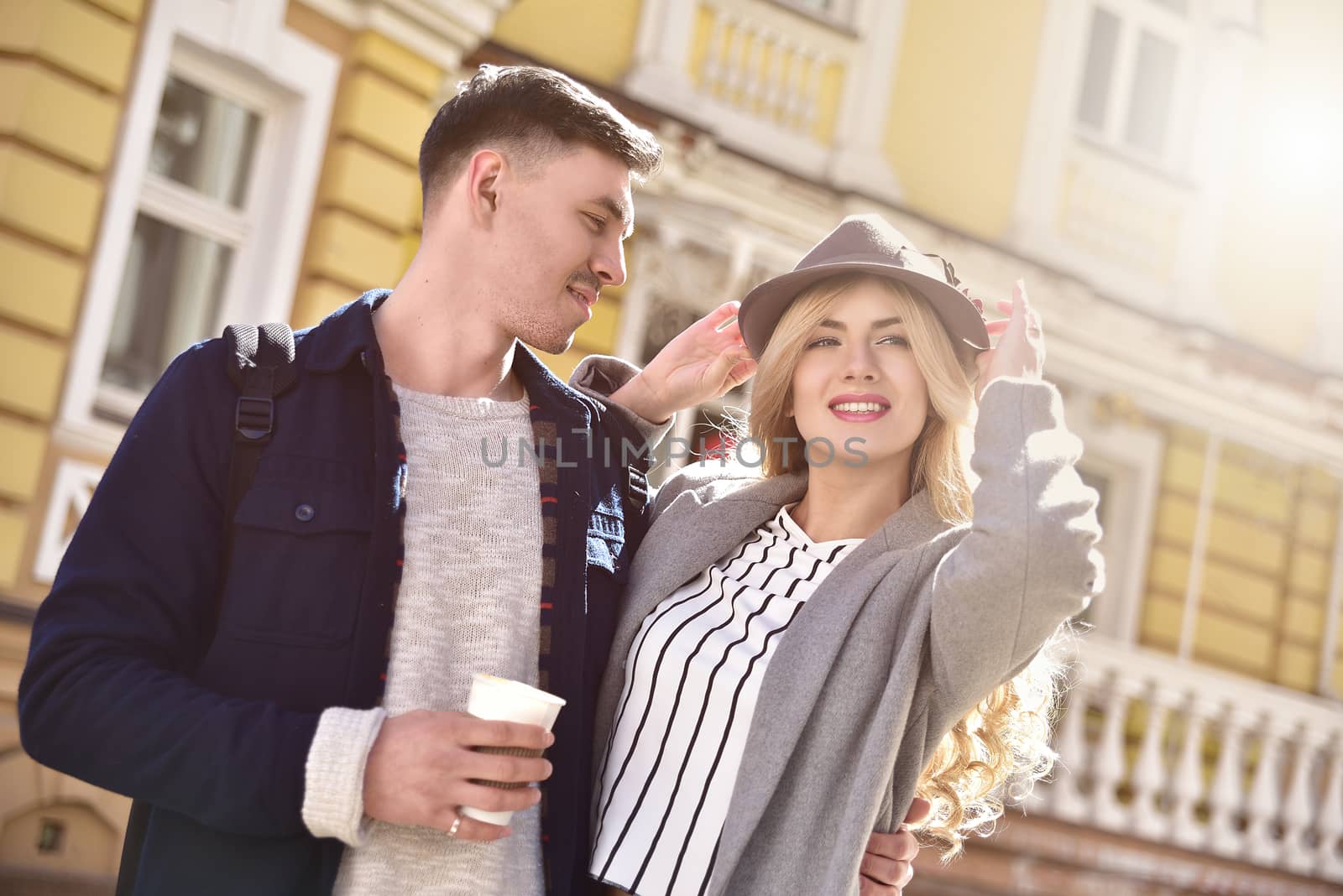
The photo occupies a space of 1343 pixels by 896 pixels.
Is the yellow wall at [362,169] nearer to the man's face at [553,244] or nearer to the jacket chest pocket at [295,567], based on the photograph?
the man's face at [553,244]

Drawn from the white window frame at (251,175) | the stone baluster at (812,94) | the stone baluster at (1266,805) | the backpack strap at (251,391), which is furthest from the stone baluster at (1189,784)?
the backpack strap at (251,391)

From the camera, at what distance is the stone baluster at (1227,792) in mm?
8438

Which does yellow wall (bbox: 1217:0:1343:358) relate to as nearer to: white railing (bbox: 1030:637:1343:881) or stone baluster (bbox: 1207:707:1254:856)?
white railing (bbox: 1030:637:1343:881)

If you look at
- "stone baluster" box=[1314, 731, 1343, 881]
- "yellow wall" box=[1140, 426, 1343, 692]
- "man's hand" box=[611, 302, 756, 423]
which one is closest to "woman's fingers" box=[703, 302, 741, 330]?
"man's hand" box=[611, 302, 756, 423]

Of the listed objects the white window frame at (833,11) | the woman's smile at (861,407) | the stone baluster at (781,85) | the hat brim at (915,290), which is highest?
the white window frame at (833,11)

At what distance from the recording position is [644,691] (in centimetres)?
227

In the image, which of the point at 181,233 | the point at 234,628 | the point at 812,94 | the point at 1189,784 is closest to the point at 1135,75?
the point at 812,94

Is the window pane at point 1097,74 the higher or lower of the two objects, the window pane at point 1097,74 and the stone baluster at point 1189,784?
the higher

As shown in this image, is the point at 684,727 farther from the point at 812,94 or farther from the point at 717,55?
the point at 812,94

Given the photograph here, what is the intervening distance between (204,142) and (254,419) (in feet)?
13.6

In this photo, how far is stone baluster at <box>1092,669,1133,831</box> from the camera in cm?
792

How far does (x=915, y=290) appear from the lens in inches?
97.1

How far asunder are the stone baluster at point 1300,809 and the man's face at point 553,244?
318 inches

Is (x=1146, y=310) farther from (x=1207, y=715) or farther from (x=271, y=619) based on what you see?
(x=271, y=619)
